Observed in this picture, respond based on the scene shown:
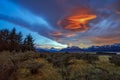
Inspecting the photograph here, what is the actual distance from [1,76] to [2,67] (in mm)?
2202

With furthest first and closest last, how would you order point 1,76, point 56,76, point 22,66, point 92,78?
1. point 22,66
2. point 56,76
3. point 92,78
4. point 1,76

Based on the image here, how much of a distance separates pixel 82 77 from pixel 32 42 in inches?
2115

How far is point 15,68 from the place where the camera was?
16.6m

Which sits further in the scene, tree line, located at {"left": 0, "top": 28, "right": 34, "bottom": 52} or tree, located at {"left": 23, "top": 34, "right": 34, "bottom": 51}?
tree, located at {"left": 23, "top": 34, "right": 34, "bottom": 51}

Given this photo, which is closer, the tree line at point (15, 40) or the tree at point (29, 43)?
the tree line at point (15, 40)

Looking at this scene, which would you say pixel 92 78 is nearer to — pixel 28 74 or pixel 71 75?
pixel 71 75

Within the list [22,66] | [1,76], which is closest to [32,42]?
[22,66]

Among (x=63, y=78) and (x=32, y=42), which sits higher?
(x=32, y=42)

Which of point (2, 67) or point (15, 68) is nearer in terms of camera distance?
point (2, 67)

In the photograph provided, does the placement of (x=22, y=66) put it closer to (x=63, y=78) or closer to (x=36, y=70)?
(x=36, y=70)

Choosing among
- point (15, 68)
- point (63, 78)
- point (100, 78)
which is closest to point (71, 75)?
point (63, 78)

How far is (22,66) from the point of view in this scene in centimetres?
1798

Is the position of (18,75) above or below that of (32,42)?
below

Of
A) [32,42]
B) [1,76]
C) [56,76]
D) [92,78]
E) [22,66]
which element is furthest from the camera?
[32,42]
